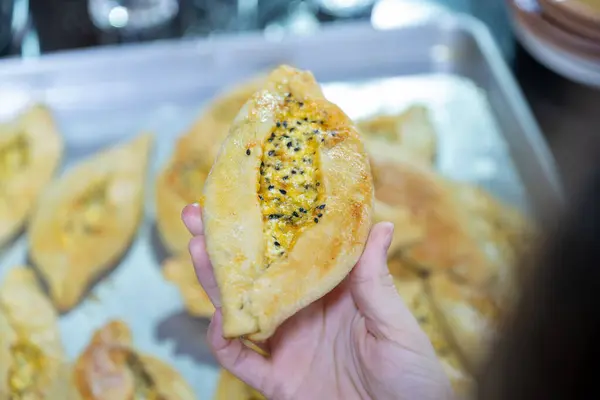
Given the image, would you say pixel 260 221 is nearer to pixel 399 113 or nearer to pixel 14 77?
pixel 399 113

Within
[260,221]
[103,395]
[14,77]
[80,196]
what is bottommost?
[103,395]

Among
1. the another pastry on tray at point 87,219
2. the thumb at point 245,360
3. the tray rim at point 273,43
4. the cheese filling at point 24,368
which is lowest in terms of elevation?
the cheese filling at point 24,368

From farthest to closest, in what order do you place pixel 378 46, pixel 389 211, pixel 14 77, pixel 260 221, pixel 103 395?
pixel 378 46
pixel 14 77
pixel 389 211
pixel 103 395
pixel 260 221

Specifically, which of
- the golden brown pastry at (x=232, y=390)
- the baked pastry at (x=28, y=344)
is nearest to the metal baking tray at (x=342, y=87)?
the baked pastry at (x=28, y=344)

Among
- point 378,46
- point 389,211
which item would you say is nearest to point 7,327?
point 389,211

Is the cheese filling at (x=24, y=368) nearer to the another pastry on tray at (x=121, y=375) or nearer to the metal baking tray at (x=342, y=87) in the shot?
the another pastry on tray at (x=121, y=375)

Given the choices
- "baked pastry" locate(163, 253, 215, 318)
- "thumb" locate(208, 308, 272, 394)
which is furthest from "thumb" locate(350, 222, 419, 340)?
"baked pastry" locate(163, 253, 215, 318)

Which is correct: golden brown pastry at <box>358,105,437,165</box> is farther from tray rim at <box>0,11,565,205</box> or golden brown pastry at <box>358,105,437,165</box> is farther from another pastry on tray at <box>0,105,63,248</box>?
another pastry on tray at <box>0,105,63,248</box>
